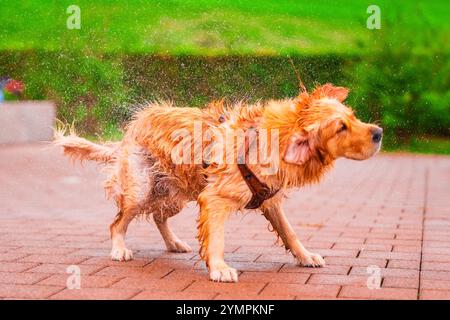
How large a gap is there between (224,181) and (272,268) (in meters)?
0.68

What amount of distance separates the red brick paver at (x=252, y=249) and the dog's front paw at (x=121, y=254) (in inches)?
2.2

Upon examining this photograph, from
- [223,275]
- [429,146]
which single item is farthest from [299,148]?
[429,146]

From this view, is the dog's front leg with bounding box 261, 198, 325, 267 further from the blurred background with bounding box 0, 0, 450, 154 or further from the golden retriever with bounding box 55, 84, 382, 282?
the blurred background with bounding box 0, 0, 450, 154

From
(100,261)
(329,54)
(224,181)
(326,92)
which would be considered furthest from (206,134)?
(329,54)

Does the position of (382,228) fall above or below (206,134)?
below

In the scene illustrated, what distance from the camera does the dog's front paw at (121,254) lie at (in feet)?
15.0

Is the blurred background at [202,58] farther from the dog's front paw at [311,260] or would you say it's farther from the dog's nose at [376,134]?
the dog's nose at [376,134]

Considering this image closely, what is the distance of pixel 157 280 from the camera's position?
13.0ft

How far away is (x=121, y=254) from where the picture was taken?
15.0 feet

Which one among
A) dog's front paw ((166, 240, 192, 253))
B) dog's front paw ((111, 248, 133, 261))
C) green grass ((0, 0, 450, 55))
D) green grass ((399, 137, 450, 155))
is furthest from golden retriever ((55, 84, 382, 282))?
green grass ((399, 137, 450, 155))

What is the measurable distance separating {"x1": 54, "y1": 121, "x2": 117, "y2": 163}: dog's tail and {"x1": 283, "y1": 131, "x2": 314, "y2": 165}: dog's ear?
1575 mm

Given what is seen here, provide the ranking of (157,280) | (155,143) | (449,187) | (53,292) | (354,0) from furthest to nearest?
(354,0)
(449,187)
(155,143)
(157,280)
(53,292)

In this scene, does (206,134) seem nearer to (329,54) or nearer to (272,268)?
(272,268)

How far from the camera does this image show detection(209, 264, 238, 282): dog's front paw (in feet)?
12.8
